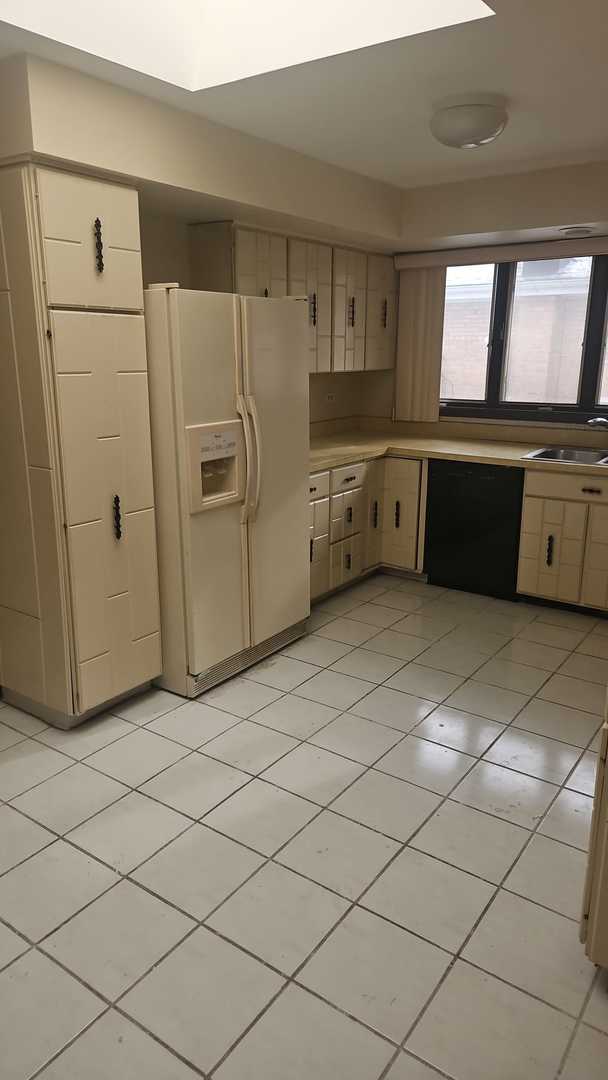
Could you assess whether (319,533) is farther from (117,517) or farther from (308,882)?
(308,882)

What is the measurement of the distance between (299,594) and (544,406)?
7.26 ft

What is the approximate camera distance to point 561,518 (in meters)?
4.20

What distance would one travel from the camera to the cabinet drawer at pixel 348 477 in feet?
14.1

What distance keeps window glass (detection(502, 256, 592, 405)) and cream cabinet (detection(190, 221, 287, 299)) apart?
1750mm

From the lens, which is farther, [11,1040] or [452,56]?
[452,56]

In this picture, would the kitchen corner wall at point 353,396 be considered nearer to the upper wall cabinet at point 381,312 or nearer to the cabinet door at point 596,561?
the upper wall cabinet at point 381,312

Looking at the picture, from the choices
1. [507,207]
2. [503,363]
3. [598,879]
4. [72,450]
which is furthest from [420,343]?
[598,879]

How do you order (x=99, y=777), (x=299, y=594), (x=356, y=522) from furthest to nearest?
(x=356, y=522) → (x=299, y=594) → (x=99, y=777)

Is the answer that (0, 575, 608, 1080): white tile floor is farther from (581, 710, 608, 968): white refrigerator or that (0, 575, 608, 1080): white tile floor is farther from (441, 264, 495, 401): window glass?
(441, 264, 495, 401): window glass

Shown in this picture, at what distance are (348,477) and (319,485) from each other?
0.33m

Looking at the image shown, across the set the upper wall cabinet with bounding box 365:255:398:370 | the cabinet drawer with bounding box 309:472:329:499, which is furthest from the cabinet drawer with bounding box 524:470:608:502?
the upper wall cabinet with bounding box 365:255:398:370

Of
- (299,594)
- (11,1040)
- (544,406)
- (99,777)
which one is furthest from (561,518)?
(11,1040)

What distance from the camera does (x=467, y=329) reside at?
506 centimetres

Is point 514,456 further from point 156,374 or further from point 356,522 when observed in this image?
point 156,374
